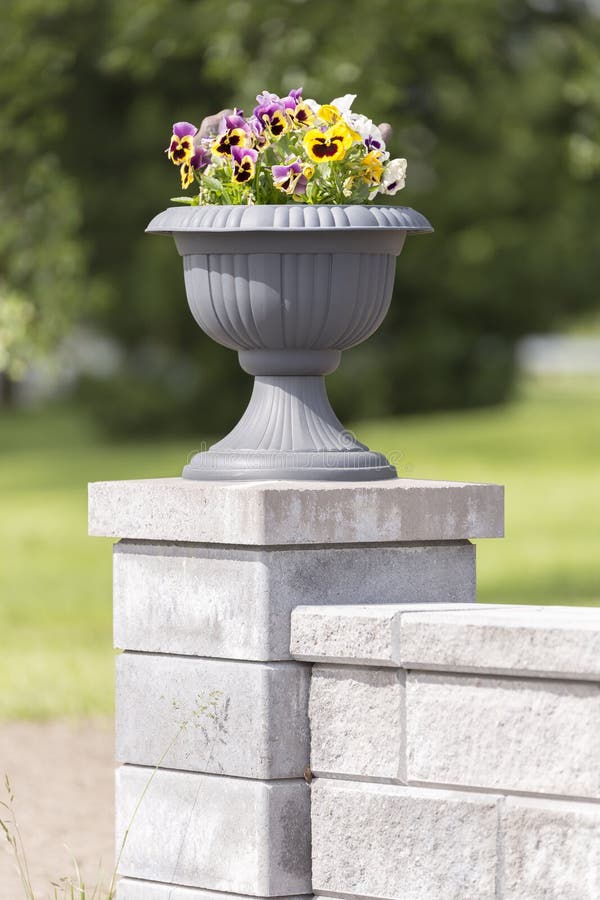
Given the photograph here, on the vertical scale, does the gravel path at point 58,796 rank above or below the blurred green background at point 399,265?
below

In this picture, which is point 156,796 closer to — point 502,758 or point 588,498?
point 502,758

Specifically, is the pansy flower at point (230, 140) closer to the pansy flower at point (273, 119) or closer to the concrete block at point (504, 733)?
the pansy flower at point (273, 119)

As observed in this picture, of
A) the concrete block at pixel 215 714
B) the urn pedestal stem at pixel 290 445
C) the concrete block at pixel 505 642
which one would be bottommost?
the concrete block at pixel 215 714

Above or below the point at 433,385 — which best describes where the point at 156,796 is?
below

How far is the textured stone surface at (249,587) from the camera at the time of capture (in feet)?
15.8

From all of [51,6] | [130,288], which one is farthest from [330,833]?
[130,288]

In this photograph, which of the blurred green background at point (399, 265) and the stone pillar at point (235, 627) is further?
the blurred green background at point (399, 265)

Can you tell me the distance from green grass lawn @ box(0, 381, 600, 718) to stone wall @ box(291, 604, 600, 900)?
1130mm

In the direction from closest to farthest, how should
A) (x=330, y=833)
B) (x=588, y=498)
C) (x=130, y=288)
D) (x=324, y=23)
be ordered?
(x=330, y=833) < (x=324, y=23) < (x=588, y=498) < (x=130, y=288)

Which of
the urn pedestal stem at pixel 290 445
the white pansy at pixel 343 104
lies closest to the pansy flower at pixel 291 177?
the white pansy at pixel 343 104

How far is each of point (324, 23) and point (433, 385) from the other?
18.3 metres

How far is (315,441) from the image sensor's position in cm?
524

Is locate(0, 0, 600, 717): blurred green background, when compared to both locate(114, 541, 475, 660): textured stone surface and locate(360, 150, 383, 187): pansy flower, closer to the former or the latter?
locate(114, 541, 475, 660): textured stone surface

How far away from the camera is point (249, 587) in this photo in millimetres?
4816
